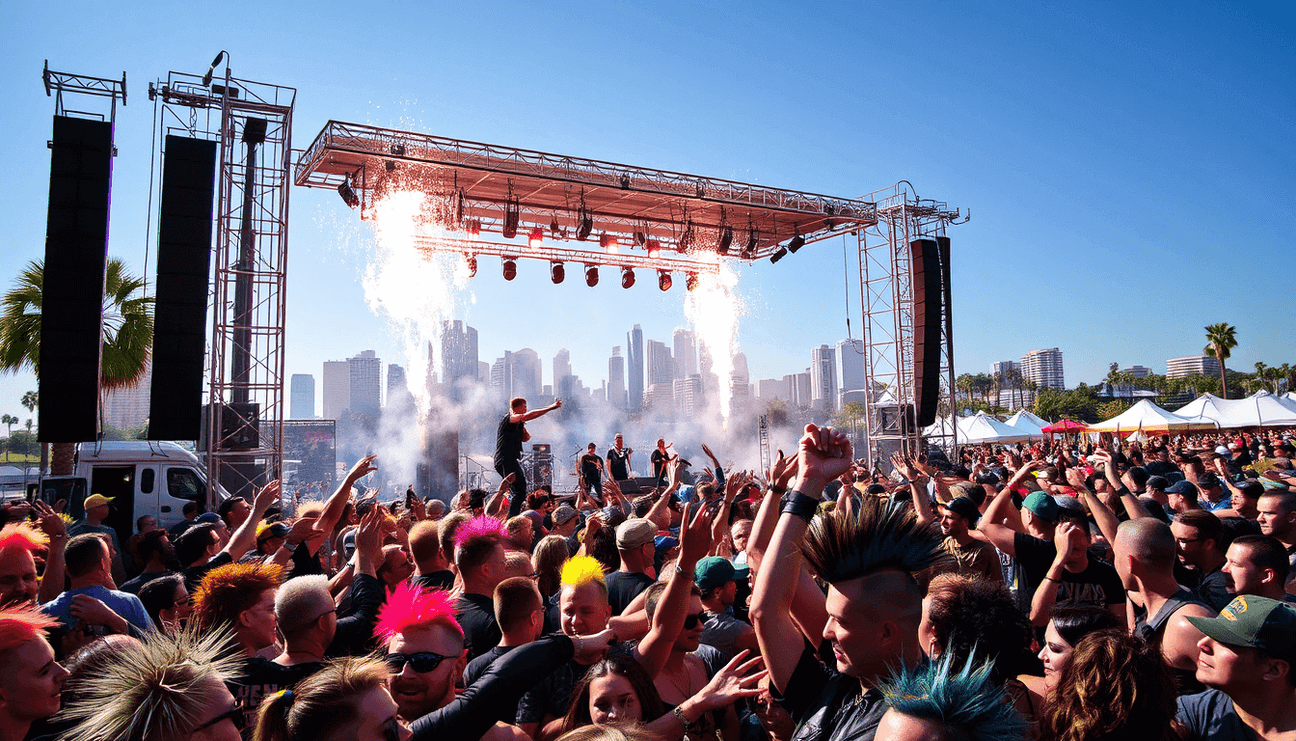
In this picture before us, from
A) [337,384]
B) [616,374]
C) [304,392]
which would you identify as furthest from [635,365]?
[304,392]

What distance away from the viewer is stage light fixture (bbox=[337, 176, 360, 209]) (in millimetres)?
13383

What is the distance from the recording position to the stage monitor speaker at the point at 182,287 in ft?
36.2

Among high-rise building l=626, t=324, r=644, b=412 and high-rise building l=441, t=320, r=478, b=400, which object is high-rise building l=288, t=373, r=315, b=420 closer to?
high-rise building l=626, t=324, r=644, b=412

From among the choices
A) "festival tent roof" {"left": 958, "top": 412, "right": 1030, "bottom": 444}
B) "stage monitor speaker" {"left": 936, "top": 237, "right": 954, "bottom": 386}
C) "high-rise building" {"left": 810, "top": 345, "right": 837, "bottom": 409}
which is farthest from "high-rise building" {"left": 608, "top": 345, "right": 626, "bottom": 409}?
"stage monitor speaker" {"left": 936, "top": 237, "right": 954, "bottom": 386}

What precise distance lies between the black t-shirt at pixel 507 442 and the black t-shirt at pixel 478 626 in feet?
17.6

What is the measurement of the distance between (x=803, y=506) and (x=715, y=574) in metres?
1.59

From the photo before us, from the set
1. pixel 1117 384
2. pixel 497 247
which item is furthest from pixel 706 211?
pixel 1117 384

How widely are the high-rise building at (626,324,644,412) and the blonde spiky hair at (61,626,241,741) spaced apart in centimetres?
8229

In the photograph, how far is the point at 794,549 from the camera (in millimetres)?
2162

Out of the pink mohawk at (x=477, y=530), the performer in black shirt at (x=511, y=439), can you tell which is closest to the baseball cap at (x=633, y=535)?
the pink mohawk at (x=477, y=530)

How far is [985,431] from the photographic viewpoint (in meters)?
30.7

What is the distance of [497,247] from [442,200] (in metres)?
1.81

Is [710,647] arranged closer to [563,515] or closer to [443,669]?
[443,669]

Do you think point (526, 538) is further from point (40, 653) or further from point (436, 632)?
point (40, 653)
